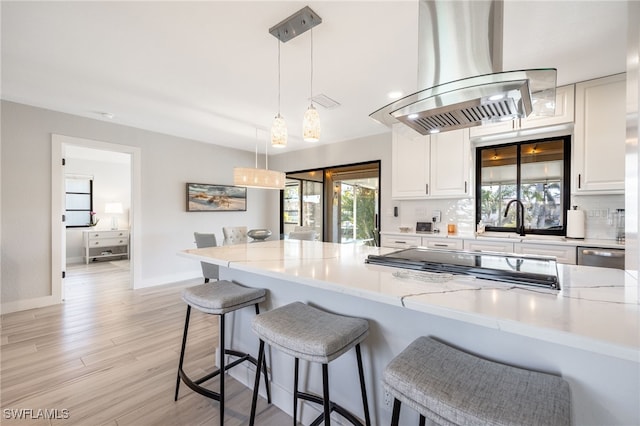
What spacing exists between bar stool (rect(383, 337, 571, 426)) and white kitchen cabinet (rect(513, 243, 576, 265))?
2.26m

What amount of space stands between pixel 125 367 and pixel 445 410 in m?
2.41

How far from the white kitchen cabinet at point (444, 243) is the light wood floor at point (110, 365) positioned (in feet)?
8.18

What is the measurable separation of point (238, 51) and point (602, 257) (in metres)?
3.48

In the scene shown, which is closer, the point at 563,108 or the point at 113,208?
the point at 563,108

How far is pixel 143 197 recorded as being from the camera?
4.28 m

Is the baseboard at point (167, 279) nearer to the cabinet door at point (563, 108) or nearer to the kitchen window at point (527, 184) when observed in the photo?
the kitchen window at point (527, 184)

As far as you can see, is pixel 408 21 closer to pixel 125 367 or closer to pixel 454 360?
pixel 454 360

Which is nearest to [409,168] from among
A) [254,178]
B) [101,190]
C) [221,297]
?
[254,178]

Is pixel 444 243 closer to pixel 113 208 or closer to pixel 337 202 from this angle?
pixel 337 202

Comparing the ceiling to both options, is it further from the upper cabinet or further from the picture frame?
the picture frame

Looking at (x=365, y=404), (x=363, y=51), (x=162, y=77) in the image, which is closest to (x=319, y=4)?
(x=363, y=51)

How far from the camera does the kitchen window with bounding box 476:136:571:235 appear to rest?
308cm

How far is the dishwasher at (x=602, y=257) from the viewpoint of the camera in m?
2.32

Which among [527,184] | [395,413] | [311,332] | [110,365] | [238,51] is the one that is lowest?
[110,365]
